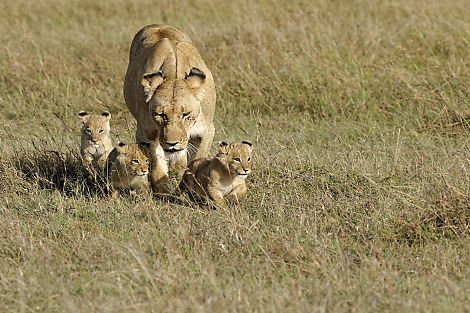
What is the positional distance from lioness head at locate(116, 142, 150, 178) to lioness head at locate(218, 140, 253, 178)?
672 millimetres

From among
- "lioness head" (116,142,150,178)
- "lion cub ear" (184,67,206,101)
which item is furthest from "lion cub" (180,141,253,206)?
→ "lion cub ear" (184,67,206,101)

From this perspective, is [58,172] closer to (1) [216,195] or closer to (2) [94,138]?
(2) [94,138]

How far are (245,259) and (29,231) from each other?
1.69m

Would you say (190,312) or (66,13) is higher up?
(190,312)

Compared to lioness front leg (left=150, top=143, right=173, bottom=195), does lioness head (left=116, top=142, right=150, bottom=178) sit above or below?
above

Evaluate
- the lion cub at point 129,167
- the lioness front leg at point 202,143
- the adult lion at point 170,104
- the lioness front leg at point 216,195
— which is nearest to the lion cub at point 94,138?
the adult lion at point 170,104

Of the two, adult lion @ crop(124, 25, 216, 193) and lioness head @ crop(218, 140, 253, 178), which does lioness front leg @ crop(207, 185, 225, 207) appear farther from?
adult lion @ crop(124, 25, 216, 193)

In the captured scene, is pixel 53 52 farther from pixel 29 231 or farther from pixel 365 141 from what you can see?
pixel 29 231

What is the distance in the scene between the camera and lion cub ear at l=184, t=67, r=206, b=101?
6430 mm

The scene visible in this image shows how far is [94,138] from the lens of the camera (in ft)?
23.4

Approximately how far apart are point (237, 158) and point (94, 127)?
5.78 feet

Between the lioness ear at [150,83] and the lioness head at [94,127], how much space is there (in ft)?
3.14

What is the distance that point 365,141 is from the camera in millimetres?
8078

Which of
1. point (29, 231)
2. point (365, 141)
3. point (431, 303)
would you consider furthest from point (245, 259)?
point (365, 141)
